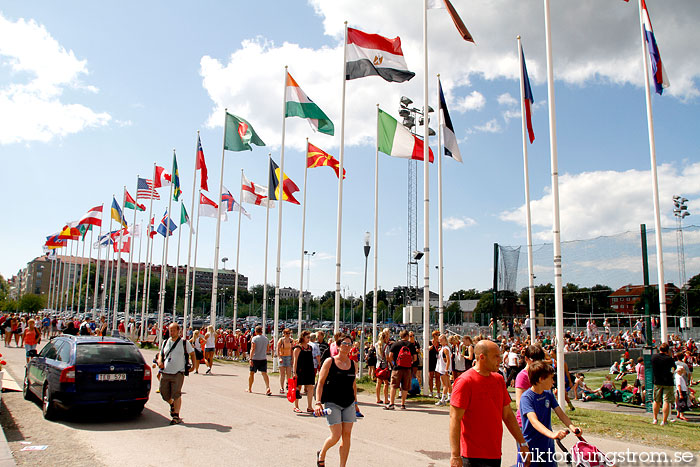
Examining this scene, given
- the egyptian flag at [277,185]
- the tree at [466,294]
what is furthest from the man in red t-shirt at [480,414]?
the tree at [466,294]

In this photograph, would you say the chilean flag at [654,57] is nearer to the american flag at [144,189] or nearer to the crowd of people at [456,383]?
the crowd of people at [456,383]

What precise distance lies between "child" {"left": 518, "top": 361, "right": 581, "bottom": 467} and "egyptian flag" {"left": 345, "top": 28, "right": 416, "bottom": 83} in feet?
39.0

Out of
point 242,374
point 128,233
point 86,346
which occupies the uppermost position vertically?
point 128,233

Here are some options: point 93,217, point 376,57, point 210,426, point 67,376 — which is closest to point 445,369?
point 210,426

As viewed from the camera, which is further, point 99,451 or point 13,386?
point 13,386

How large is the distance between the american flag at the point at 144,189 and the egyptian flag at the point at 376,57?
64.9 ft

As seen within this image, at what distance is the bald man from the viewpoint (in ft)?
31.0

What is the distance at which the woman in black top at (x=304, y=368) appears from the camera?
11173mm

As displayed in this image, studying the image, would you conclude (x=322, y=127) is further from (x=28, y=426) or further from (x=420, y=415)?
(x=28, y=426)

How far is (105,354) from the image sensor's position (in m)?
9.44

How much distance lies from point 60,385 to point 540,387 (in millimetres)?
8150

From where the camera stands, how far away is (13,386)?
518 inches

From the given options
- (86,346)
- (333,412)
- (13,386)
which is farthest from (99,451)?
(13,386)

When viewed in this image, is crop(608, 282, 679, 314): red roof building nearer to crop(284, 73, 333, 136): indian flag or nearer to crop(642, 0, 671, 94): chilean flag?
crop(642, 0, 671, 94): chilean flag
